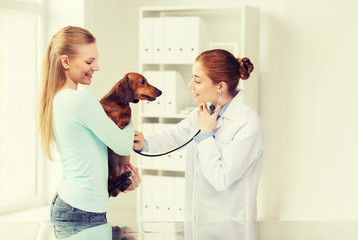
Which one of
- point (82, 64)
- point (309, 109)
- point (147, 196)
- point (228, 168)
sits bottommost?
point (147, 196)

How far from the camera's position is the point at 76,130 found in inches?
57.7

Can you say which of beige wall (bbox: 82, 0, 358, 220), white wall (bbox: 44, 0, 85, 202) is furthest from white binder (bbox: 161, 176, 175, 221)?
white wall (bbox: 44, 0, 85, 202)

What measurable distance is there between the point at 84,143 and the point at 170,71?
222cm

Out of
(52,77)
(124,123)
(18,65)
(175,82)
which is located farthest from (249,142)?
(18,65)

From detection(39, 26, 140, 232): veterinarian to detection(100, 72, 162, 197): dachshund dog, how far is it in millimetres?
73

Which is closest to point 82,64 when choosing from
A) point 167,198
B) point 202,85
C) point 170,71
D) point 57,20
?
point 202,85

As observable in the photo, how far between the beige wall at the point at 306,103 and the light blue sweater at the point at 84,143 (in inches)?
94.7

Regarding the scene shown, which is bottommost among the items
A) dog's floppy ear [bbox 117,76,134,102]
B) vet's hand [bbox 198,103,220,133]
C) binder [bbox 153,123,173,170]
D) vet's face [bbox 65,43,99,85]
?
binder [bbox 153,123,173,170]

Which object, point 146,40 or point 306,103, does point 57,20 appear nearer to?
point 146,40

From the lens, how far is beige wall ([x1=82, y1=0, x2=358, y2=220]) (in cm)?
372

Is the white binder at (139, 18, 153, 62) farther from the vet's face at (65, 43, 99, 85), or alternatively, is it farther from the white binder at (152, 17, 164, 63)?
the vet's face at (65, 43, 99, 85)

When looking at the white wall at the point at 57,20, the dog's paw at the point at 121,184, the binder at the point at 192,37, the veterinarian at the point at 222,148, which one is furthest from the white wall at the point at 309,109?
the dog's paw at the point at 121,184

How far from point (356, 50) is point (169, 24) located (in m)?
1.44

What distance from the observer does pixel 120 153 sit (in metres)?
1.52
